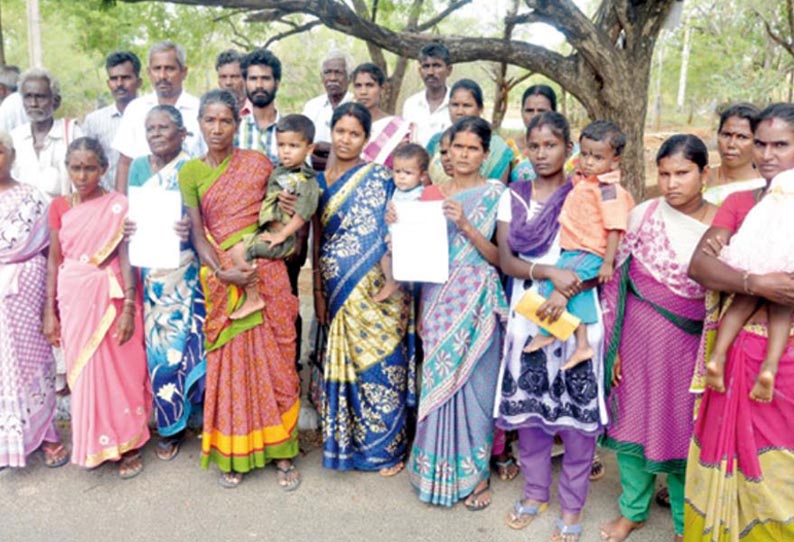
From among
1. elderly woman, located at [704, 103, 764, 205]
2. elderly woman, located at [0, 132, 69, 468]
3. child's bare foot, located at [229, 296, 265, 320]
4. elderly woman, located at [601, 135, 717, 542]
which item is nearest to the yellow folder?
elderly woman, located at [601, 135, 717, 542]

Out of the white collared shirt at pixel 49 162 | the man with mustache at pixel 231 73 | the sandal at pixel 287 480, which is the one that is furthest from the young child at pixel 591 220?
the white collared shirt at pixel 49 162

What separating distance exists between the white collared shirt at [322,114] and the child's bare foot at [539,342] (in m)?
2.20

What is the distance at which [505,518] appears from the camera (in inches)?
128

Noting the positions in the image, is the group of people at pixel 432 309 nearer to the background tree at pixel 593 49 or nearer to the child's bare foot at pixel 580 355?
the child's bare foot at pixel 580 355

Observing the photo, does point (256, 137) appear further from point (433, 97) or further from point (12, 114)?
point (12, 114)

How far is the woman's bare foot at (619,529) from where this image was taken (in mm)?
3082

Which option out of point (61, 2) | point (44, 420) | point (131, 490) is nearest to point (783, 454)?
point (131, 490)

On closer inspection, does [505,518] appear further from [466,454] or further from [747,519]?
[747,519]

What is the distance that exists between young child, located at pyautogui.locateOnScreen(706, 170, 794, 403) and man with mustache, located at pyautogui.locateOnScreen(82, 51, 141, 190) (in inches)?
142

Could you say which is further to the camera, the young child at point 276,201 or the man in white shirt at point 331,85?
the man in white shirt at point 331,85

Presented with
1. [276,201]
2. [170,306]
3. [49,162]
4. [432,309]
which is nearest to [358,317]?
[432,309]

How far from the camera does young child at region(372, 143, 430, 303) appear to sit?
3158 millimetres

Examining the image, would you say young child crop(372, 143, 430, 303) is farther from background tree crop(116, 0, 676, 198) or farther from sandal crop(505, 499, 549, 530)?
background tree crop(116, 0, 676, 198)

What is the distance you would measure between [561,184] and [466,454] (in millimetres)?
1341
